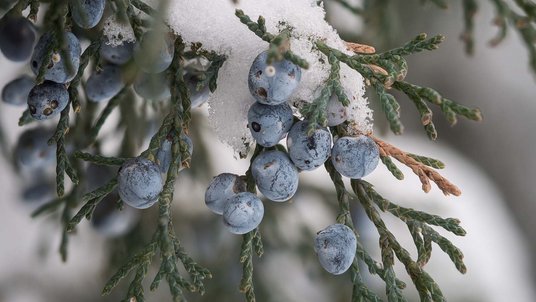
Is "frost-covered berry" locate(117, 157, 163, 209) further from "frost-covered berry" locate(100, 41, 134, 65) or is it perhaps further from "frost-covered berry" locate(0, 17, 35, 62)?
"frost-covered berry" locate(0, 17, 35, 62)

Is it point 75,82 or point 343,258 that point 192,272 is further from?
point 75,82

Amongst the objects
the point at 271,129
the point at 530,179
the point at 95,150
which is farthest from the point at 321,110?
the point at 530,179

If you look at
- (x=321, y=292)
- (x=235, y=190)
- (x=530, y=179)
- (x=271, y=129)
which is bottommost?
(x=530, y=179)

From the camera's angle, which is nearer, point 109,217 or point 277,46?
point 277,46

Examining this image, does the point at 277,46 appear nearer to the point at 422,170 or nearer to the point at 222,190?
the point at 222,190

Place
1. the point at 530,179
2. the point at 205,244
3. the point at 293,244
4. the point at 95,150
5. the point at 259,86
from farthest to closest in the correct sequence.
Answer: the point at 530,179
the point at 205,244
the point at 293,244
the point at 95,150
the point at 259,86

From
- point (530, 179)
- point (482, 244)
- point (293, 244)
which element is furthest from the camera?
point (530, 179)

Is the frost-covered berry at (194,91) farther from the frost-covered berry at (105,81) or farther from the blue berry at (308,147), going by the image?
the blue berry at (308,147)

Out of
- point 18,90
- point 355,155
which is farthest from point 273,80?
point 18,90
